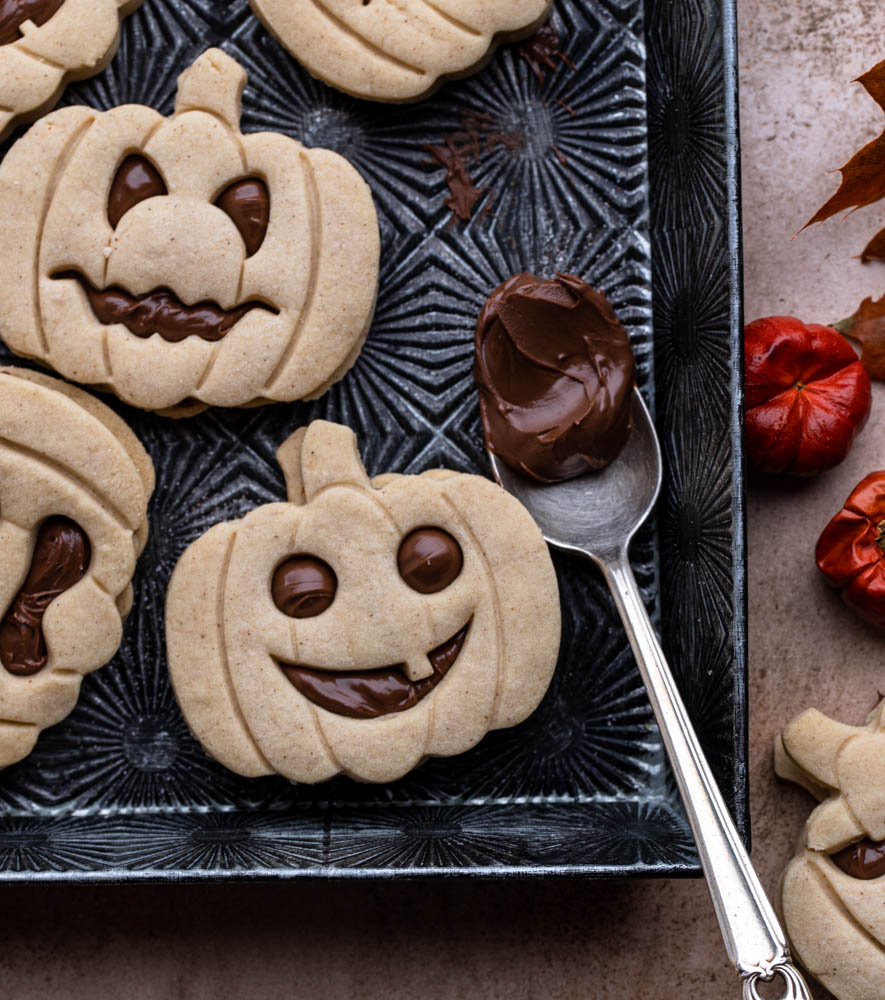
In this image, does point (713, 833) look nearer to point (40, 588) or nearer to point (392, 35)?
point (40, 588)

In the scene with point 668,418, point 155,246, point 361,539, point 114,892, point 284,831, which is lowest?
point 114,892

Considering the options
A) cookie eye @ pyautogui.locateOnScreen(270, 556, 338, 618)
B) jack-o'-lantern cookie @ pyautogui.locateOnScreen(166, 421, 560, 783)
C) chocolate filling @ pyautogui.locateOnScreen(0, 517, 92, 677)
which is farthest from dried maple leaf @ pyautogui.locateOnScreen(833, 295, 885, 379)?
chocolate filling @ pyautogui.locateOnScreen(0, 517, 92, 677)

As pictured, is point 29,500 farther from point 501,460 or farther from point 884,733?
point 884,733

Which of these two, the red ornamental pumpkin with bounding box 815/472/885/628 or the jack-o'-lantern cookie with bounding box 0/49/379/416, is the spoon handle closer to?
the red ornamental pumpkin with bounding box 815/472/885/628

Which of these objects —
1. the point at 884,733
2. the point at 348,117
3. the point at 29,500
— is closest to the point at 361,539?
the point at 29,500

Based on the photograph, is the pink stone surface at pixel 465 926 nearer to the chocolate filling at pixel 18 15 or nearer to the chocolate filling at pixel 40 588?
the chocolate filling at pixel 40 588

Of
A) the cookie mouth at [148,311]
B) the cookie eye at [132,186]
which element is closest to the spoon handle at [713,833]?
the cookie mouth at [148,311]
